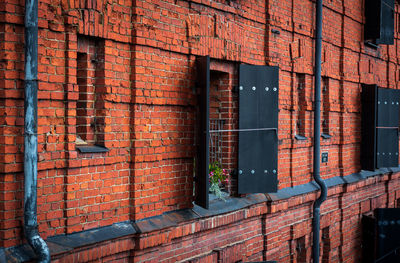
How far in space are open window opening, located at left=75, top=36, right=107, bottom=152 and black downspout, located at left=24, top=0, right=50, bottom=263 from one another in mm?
789

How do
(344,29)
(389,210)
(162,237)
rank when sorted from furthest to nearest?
(389,210), (344,29), (162,237)

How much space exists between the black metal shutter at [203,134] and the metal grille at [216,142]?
108 cm

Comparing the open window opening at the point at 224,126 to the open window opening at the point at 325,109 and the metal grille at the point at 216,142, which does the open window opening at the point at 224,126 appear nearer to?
the metal grille at the point at 216,142

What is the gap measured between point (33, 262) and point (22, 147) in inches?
38.7

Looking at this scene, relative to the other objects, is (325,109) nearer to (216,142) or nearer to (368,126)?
(368,126)

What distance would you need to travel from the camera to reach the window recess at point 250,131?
6973 millimetres

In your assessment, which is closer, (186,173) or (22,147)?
(22,147)

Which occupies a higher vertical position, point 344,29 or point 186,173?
point 344,29

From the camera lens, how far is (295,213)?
338 inches

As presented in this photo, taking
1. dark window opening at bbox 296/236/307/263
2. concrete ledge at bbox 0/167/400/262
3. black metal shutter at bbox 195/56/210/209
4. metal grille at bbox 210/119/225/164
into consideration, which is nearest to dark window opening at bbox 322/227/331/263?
dark window opening at bbox 296/236/307/263

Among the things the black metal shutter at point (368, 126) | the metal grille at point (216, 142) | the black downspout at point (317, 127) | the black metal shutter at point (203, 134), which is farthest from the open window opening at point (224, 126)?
the black metal shutter at point (368, 126)

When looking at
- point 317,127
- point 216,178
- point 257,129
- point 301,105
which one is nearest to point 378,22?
point 301,105

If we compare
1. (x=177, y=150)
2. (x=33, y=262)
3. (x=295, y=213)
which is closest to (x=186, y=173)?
(x=177, y=150)

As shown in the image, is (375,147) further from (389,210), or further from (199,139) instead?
(199,139)
